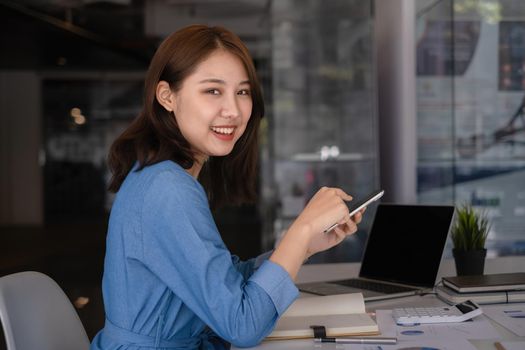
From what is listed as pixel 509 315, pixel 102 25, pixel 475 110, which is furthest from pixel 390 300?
pixel 102 25

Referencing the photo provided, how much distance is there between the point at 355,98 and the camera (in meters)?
5.66

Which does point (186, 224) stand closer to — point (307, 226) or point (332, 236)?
point (307, 226)

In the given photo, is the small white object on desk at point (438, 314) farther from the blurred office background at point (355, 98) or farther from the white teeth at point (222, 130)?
the blurred office background at point (355, 98)

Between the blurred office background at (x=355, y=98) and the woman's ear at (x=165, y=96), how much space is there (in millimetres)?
2081

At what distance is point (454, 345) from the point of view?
4.78 ft

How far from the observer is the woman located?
4.51 ft

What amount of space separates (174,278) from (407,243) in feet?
3.93

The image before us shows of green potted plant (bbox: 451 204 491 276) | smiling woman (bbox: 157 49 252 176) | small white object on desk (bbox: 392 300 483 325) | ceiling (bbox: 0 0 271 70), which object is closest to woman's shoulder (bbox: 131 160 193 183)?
smiling woman (bbox: 157 49 252 176)

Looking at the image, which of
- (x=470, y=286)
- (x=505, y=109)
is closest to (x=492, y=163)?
(x=505, y=109)

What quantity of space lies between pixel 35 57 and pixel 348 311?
41.5 feet

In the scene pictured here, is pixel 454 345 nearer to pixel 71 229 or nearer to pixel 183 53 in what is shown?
pixel 183 53

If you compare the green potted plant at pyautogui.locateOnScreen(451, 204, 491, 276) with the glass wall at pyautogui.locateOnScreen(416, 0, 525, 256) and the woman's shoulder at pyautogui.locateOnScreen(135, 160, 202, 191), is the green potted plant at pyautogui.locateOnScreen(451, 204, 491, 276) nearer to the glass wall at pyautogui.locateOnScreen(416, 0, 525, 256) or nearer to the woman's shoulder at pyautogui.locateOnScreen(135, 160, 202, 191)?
the woman's shoulder at pyautogui.locateOnScreen(135, 160, 202, 191)

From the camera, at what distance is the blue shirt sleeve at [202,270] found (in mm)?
1352

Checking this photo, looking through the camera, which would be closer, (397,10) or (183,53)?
(183,53)
